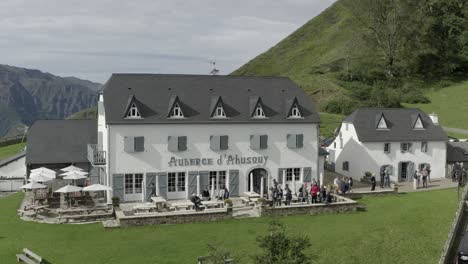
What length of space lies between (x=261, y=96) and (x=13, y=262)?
22.1 metres

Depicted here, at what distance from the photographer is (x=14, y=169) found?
4450cm

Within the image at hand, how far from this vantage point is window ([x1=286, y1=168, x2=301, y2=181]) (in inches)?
1519

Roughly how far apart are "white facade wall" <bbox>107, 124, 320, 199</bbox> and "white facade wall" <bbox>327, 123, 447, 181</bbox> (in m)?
7.30

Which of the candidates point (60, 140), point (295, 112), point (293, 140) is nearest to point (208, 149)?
point (293, 140)

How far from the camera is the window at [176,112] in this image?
1409 inches

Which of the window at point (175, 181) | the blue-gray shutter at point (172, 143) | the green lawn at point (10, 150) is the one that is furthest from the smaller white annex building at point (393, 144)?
the green lawn at point (10, 150)

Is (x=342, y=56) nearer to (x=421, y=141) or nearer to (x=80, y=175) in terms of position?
(x=421, y=141)

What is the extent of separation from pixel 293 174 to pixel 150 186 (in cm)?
1079

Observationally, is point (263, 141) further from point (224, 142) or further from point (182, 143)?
point (182, 143)

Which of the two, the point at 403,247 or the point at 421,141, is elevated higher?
the point at 421,141

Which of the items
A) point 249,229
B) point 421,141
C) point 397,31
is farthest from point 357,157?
point 397,31

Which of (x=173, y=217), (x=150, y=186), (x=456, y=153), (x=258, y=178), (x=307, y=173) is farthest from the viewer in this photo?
(x=456, y=153)

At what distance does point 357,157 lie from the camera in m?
45.2

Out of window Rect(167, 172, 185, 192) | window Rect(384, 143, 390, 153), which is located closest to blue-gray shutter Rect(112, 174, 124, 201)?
window Rect(167, 172, 185, 192)
